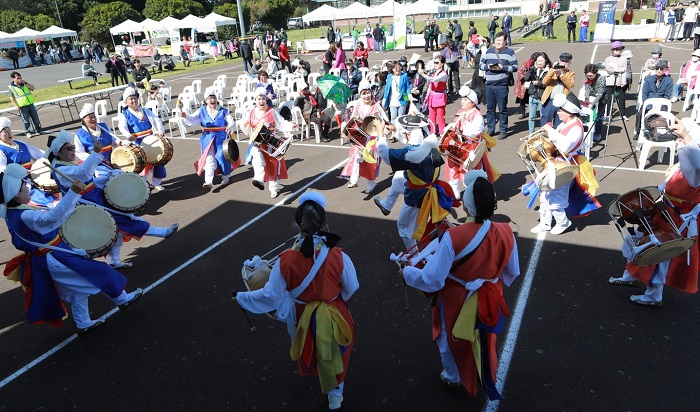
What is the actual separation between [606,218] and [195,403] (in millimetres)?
5661

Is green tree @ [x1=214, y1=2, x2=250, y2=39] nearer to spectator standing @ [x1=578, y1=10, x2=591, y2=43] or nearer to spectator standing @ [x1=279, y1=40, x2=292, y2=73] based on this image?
spectator standing @ [x1=279, y1=40, x2=292, y2=73]

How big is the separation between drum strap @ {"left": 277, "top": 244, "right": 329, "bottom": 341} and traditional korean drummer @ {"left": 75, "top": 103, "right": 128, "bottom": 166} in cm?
543

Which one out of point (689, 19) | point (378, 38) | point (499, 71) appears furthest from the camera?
point (378, 38)

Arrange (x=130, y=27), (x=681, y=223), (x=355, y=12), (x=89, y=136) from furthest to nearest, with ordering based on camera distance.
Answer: (x=130, y=27)
(x=355, y=12)
(x=89, y=136)
(x=681, y=223)

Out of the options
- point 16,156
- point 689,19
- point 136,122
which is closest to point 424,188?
point 136,122

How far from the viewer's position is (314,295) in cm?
330

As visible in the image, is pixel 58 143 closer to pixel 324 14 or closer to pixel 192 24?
pixel 324 14

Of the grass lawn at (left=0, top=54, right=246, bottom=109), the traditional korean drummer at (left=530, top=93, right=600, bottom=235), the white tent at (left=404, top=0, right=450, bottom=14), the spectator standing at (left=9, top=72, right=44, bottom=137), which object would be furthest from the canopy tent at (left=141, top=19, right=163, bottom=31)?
the traditional korean drummer at (left=530, top=93, right=600, bottom=235)

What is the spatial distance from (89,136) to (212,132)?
1.95m

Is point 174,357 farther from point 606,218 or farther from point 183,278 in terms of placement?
point 606,218

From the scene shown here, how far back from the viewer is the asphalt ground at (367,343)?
385 cm

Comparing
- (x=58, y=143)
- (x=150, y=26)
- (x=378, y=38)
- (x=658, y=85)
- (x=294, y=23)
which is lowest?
(x=658, y=85)

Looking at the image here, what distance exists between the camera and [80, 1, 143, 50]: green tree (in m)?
47.0

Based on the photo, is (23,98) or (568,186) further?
(23,98)
